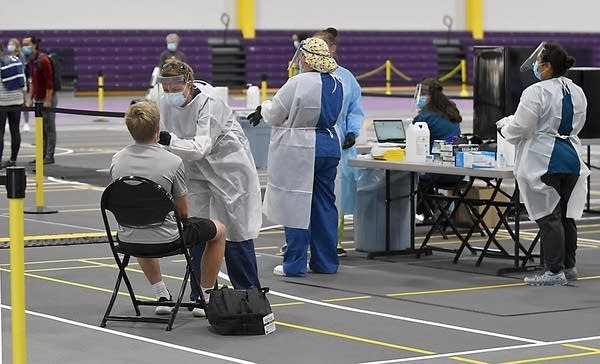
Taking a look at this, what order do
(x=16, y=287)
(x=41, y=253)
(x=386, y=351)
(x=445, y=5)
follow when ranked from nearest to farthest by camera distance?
(x=16, y=287) < (x=386, y=351) < (x=41, y=253) < (x=445, y=5)

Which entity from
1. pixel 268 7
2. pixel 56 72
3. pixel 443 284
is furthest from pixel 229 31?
pixel 443 284

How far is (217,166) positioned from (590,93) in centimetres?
577

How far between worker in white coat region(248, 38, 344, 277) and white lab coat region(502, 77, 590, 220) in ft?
4.26

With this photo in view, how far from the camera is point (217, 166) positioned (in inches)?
354

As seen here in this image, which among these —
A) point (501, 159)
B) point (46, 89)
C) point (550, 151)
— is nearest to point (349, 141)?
point (501, 159)

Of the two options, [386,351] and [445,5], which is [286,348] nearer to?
[386,351]

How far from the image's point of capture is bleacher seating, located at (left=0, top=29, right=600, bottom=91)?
116ft

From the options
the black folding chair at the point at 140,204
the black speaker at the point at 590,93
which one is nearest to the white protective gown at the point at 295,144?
the black folding chair at the point at 140,204

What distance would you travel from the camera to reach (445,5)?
135ft

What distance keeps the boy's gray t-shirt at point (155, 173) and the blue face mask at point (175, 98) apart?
1.79ft

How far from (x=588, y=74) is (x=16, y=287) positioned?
8737 millimetres

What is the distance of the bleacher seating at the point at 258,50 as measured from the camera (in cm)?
3544

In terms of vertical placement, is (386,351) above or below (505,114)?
below

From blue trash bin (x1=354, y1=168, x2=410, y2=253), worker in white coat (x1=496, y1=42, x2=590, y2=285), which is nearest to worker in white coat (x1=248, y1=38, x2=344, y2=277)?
blue trash bin (x1=354, y1=168, x2=410, y2=253)
